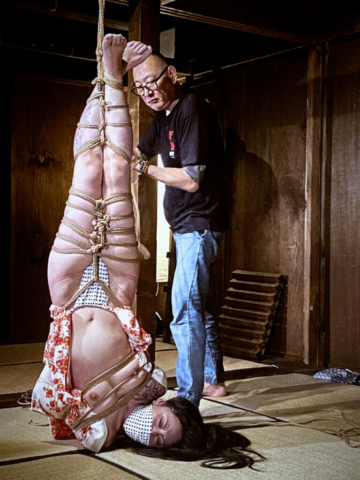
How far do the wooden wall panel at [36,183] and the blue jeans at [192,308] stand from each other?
2669mm

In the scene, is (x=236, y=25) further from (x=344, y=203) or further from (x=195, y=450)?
(x=195, y=450)

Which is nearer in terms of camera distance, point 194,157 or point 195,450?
point 195,450

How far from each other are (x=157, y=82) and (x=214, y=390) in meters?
1.72

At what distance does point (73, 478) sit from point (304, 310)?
2.83 m

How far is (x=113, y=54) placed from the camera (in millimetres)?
2213

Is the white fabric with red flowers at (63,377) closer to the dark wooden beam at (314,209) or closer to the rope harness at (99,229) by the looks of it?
the rope harness at (99,229)

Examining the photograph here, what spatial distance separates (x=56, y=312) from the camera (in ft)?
7.57

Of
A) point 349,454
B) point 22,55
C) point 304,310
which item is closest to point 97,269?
point 349,454

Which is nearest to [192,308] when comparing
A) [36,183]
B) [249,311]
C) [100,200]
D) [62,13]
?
[100,200]

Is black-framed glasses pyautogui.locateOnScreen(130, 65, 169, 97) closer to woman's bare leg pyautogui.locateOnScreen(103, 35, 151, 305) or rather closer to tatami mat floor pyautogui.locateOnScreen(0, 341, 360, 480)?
woman's bare leg pyautogui.locateOnScreen(103, 35, 151, 305)

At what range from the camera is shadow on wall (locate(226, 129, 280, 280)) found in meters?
5.00

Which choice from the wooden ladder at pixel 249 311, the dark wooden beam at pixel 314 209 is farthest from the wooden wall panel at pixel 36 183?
the dark wooden beam at pixel 314 209

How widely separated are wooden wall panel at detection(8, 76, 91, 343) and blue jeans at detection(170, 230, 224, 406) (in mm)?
2669

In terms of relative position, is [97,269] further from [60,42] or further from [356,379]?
[60,42]
